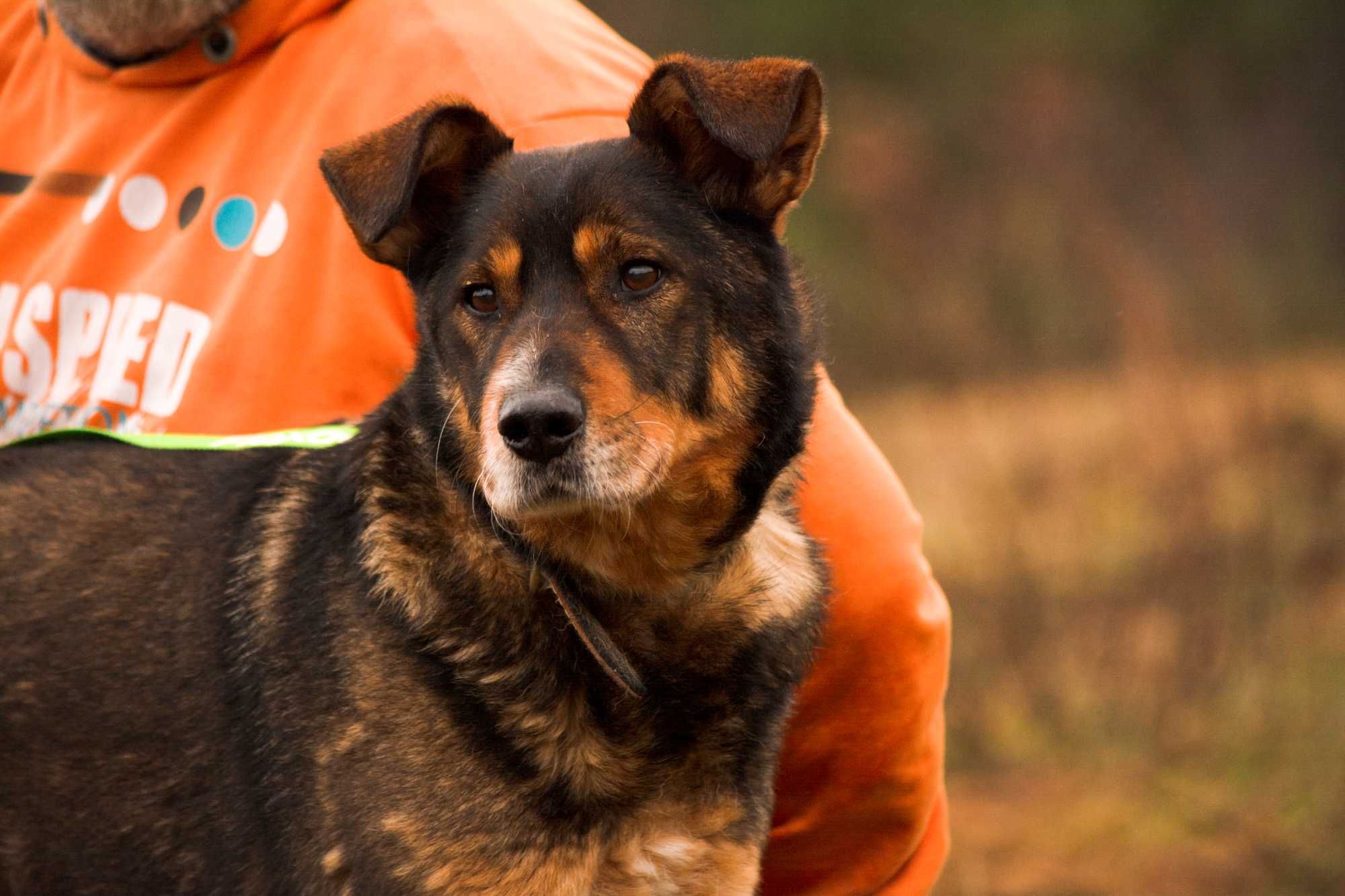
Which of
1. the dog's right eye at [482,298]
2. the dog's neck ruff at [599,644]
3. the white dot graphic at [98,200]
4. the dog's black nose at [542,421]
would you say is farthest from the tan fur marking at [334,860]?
the white dot graphic at [98,200]

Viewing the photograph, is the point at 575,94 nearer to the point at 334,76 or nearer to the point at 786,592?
the point at 334,76

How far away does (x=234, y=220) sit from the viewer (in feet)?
13.3

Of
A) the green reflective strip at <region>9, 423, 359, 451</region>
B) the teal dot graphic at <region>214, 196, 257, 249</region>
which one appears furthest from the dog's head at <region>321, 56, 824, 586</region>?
the teal dot graphic at <region>214, 196, 257, 249</region>

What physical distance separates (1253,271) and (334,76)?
27.4 feet

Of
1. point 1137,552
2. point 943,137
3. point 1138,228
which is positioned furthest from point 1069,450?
point 943,137

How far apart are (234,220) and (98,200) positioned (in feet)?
1.64

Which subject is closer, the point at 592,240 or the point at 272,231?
the point at 592,240

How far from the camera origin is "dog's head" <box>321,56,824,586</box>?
2.97 m

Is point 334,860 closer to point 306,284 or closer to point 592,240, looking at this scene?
point 592,240

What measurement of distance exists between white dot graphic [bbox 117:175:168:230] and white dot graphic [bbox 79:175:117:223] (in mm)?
50

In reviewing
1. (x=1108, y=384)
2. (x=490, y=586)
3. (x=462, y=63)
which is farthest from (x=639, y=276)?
(x=1108, y=384)

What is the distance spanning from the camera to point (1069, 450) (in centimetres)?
908

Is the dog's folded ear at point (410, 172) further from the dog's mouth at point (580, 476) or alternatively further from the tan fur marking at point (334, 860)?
the tan fur marking at point (334, 860)

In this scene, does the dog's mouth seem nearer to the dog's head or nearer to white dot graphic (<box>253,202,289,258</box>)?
the dog's head
